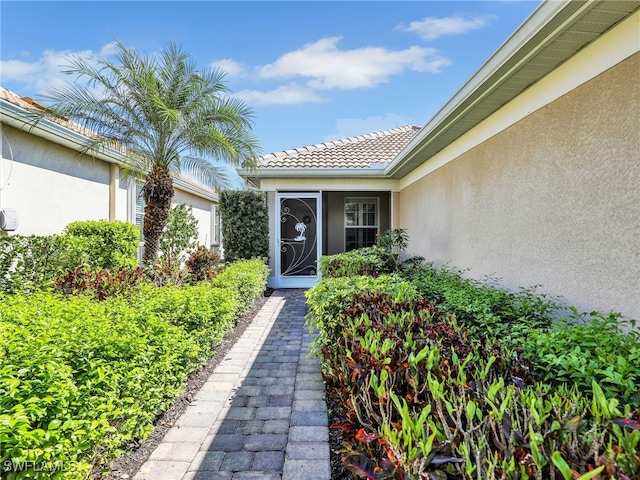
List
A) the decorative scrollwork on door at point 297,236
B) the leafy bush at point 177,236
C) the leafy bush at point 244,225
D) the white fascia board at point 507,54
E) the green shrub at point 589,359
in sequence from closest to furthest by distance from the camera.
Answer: the green shrub at point 589,359, the white fascia board at point 507,54, the leafy bush at point 244,225, the decorative scrollwork on door at point 297,236, the leafy bush at point 177,236

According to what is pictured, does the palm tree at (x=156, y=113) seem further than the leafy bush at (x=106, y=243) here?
No

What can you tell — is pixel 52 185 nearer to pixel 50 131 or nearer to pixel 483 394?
pixel 50 131

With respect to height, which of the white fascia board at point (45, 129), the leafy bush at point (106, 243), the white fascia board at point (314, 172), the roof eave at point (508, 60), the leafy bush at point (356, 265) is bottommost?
the leafy bush at point (356, 265)

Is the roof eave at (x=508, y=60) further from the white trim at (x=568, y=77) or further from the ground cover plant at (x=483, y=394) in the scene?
the ground cover plant at (x=483, y=394)

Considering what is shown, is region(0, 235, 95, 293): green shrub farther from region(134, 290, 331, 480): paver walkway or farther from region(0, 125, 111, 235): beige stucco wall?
region(134, 290, 331, 480): paver walkway

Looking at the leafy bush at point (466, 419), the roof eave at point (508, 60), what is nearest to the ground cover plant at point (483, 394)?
the leafy bush at point (466, 419)

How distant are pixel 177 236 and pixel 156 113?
19.8 feet

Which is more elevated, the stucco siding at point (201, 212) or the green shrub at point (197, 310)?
the stucco siding at point (201, 212)

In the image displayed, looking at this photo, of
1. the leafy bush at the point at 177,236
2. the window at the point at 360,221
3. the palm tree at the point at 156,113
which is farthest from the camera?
the window at the point at 360,221

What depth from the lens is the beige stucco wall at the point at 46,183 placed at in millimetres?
7047

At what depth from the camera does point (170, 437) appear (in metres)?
3.19

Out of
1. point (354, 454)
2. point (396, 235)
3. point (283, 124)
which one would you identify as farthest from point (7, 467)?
point (283, 124)

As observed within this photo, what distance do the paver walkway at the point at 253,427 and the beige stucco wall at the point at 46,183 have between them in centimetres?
579

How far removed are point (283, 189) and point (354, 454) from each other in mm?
10093
